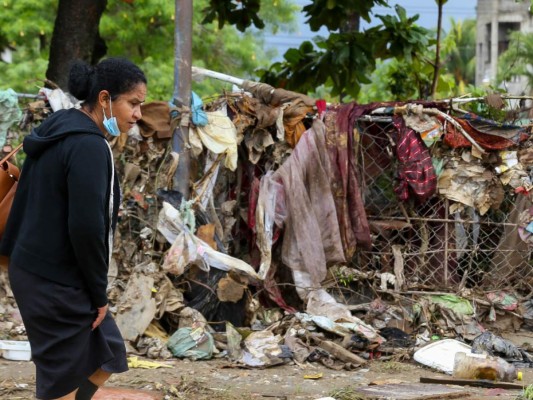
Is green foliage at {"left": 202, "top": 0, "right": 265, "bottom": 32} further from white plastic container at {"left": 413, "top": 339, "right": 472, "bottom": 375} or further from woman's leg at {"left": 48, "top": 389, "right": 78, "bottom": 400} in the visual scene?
woman's leg at {"left": 48, "top": 389, "right": 78, "bottom": 400}

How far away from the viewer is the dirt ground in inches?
225

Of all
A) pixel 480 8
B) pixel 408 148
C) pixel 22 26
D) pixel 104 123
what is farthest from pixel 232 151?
pixel 480 8

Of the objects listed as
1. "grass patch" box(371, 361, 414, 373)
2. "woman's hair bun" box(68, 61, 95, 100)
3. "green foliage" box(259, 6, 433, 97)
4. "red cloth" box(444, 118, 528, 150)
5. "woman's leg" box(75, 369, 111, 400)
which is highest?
"green foliage" box(259, 6, 433, 97)

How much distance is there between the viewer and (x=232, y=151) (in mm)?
7191

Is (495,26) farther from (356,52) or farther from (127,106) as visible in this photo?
(127,106)

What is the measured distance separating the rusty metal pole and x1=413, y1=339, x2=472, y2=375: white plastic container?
223 centimetres

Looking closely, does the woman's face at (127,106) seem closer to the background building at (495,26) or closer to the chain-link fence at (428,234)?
the chain-link fence at (428,234)

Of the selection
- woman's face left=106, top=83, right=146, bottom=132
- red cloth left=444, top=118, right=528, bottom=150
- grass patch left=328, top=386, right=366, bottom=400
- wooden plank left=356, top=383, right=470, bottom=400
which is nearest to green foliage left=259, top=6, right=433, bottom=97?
red cloth left=444, top=118, right=528, bottom=150

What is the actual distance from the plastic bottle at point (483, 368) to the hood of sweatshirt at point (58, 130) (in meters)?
3.50

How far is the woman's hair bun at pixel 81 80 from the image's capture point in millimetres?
3781

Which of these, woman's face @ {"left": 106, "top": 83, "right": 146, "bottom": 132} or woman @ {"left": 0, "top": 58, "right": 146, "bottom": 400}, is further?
woman's face @ {"left": 106, "top": 83, "right": 146, "bottom": 132}

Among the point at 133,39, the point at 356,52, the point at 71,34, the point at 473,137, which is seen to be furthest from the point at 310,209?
the point at 133,39

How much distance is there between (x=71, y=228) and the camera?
3.54 metres

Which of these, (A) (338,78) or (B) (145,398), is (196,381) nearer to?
(B) (145,398)
